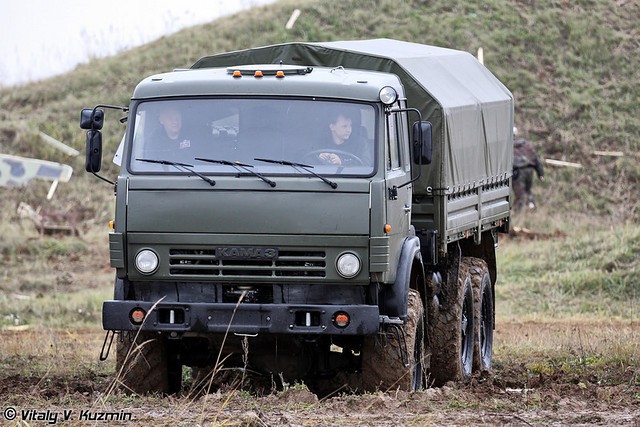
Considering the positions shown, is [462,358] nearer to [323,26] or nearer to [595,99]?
[595,99]

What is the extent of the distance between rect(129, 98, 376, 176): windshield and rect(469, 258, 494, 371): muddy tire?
3.83m

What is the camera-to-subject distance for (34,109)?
1404 inches

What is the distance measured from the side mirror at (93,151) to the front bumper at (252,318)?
1.06 m

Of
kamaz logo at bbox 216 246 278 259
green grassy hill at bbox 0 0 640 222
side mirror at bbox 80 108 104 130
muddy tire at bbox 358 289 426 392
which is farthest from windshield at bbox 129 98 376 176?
green grassy hill at bbox 0 0 640 222

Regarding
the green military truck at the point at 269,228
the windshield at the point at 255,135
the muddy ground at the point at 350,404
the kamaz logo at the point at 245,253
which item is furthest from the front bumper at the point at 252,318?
the windshield at the point at 255,135

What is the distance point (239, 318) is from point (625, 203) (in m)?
23.0

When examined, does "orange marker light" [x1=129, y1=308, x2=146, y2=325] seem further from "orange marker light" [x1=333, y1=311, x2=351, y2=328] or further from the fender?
the fender

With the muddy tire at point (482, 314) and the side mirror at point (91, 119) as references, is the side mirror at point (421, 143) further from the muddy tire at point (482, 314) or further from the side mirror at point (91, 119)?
the muddy tire at point (482, 314)

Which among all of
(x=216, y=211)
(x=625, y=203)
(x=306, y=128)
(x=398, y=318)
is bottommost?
(x=625, y=203)

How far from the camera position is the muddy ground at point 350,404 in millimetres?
7316

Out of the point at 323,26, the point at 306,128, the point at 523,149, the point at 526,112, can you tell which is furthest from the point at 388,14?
the point at 306,128

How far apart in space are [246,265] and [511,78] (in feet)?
90.3

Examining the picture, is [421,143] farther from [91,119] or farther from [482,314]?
[482,314]

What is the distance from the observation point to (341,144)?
9.00 metres
